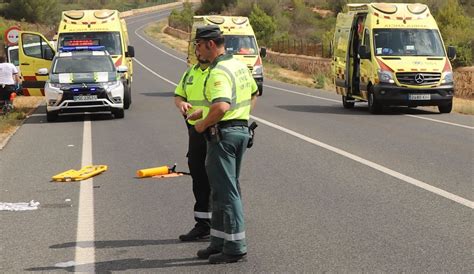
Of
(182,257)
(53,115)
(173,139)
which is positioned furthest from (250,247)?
(53,115)

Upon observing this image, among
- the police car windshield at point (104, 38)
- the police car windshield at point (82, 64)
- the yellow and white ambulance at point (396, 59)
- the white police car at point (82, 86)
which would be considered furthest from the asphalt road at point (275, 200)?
the police car windshield at point (104, 38)

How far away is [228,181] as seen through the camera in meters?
6.07

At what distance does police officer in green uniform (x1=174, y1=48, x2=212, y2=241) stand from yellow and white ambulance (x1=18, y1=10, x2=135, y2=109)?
1567 cm

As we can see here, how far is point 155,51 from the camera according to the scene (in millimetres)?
64375

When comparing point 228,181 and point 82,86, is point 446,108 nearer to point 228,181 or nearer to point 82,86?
point 82,86

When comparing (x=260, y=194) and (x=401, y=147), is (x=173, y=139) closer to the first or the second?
(x=401, y=147)

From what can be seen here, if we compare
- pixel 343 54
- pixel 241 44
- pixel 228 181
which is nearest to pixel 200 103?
pixel 228 181

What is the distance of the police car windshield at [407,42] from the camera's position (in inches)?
781

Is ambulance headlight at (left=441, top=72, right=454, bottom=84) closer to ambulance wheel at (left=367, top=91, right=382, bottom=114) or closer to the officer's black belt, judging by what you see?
ambulance wheel at (left=367, top=91, right=382, bottom=114)

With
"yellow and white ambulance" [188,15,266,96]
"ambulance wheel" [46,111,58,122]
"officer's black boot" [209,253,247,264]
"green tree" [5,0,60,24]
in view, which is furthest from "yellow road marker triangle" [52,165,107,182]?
"green tree" [5,0,60,24]

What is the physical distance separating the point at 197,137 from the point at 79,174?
4.37 meters

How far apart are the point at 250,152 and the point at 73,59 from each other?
843 centimetres

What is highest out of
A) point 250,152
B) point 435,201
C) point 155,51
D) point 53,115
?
point 435,201

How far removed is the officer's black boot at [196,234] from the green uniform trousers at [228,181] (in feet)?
2.41
